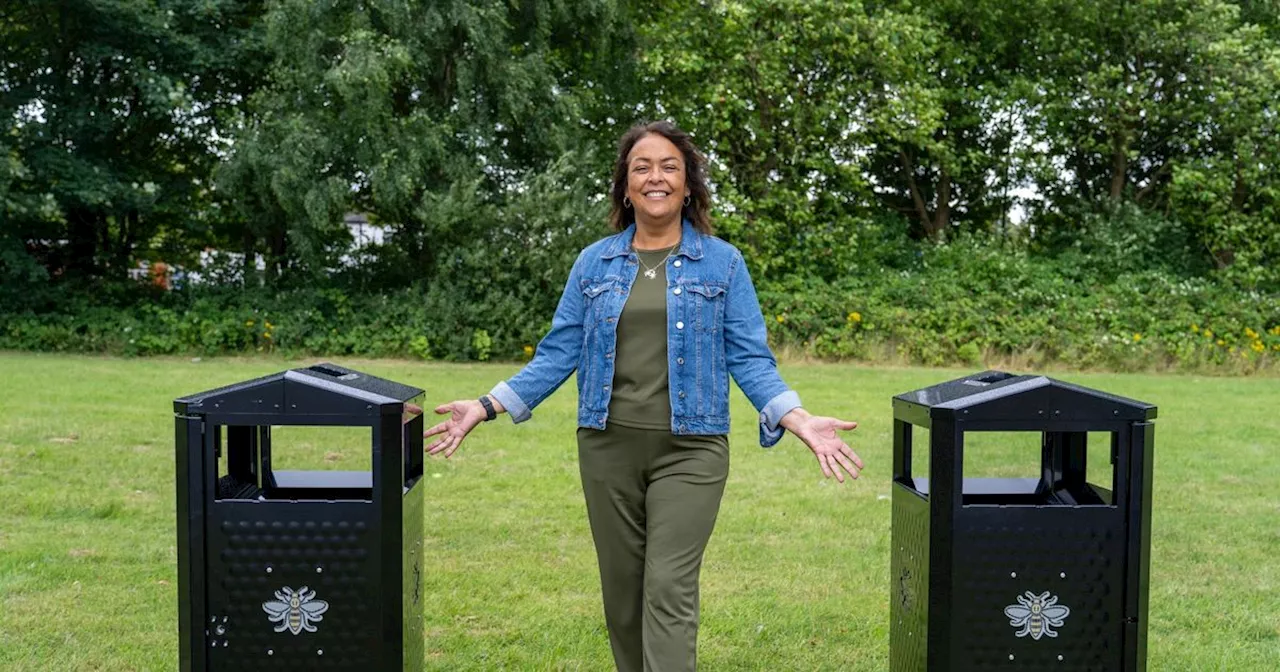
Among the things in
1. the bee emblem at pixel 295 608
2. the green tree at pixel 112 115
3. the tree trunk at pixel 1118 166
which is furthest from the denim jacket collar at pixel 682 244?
the tree trunk at pixel 1118 166

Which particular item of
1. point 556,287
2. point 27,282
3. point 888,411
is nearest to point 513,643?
point 888,411

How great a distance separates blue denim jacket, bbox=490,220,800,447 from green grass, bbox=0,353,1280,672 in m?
1.38

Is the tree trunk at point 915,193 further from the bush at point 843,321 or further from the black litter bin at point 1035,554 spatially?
the black litter bin at point 1035,554

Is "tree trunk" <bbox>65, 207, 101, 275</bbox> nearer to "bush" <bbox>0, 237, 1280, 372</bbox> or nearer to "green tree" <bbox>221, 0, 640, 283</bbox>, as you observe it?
"bush" <bbox>0, 237, 1280, 372</bbox>

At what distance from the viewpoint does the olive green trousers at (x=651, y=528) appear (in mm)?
3361

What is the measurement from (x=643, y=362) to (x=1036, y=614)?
1.29 metres

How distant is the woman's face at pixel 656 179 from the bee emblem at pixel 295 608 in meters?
1.47

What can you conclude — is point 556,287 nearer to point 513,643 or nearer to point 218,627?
point 513,643

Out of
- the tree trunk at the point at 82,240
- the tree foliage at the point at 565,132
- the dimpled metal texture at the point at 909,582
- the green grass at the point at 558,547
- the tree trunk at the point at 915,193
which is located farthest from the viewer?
the tree trunk at the point at 915,193

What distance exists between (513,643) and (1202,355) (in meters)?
14.0

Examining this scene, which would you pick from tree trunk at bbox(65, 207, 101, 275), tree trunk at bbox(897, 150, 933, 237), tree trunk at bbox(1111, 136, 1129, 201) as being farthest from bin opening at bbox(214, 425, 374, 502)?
tree trunk at bbox(1111, 136, 1129, 201)

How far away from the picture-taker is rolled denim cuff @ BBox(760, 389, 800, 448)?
3438 mm

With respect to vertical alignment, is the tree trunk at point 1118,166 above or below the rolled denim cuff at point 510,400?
above

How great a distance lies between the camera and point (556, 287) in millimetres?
16484
